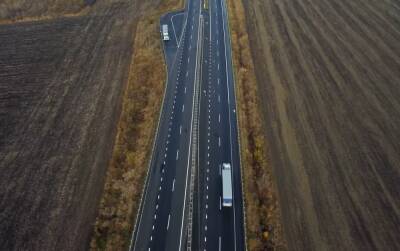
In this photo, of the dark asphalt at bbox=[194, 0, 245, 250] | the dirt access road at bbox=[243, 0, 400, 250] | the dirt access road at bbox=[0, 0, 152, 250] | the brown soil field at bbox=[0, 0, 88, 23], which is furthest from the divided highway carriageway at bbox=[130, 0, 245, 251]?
the brown soil field at bbox=[0, 0, 88, 23]

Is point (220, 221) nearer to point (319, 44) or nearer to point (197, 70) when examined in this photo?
point (197, 70)

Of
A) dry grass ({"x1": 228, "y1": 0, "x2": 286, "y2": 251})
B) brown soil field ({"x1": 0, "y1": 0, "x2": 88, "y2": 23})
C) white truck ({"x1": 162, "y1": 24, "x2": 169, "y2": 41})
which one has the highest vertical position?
brown soil field ({"x1": 0, "y1": 0, "x2": 88, "y2": 23})

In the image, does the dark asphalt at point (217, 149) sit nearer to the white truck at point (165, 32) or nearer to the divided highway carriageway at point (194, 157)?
the divided highway carriageway at point (194, 157)

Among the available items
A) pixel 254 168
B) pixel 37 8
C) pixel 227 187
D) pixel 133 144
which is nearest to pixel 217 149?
pixel 254 168

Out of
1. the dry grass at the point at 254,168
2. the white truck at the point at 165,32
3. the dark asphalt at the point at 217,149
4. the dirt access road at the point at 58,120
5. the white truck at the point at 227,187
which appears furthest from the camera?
the white truck at the point at 165,32

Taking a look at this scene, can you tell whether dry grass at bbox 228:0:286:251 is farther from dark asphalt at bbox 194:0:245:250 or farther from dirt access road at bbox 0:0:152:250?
dirt access road at bbox 0:0:152:250

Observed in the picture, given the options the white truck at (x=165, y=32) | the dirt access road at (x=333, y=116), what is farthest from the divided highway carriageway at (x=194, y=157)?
the dirt access road at (x=333, y=116)

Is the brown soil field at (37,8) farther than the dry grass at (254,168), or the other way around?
the brown soil field at (37,8)
